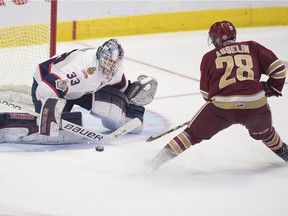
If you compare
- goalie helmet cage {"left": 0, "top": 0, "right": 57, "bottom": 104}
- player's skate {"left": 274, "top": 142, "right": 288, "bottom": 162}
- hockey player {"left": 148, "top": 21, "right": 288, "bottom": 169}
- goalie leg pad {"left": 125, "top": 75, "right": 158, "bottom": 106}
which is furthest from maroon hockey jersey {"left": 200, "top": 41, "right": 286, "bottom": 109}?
goalie helmet cage {"left": 0, "top": 0, "right": 57, "bottom": 104}

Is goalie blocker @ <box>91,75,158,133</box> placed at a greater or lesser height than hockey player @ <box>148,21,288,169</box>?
lesser

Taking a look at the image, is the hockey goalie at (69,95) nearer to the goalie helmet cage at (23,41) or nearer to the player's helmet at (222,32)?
the player's helmet at (222,32)

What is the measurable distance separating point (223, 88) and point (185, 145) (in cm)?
29

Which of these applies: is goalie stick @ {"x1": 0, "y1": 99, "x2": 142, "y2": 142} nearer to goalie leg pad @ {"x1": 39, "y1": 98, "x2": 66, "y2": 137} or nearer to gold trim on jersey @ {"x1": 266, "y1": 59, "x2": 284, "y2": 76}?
goalie leg pad @ {"x1": 39, "y1": 98, "x2": 66, "y2": 137}

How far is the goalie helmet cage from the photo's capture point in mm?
4777

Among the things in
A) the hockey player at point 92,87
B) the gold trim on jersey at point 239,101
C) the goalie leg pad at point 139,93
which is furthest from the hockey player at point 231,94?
the goalie leg pad at point 139,93

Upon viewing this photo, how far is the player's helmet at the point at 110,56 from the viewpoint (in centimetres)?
393

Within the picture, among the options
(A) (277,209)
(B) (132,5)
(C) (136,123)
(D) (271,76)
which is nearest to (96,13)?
(B) (132,5)

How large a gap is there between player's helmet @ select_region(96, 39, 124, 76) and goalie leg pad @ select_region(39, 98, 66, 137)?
30cm

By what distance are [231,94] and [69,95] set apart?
937mm

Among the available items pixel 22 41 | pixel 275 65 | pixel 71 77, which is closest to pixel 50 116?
pixel 71 77

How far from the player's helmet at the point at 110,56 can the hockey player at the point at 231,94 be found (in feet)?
1.68

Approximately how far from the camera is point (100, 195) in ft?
10.8

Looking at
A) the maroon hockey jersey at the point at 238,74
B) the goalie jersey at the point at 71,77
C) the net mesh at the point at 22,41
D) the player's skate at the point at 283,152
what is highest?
the maroon hockey jersey at the point at 238,74
